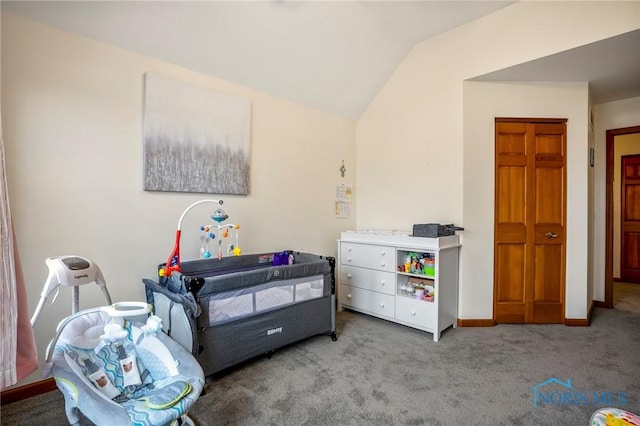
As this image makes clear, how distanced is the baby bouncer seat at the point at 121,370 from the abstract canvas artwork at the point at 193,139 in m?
1.05

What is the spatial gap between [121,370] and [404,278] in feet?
7.94

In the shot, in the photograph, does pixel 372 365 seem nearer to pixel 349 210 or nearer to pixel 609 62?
pixel 349 210

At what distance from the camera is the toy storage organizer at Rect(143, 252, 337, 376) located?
6.39 feet

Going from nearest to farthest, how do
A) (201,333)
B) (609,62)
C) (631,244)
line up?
(201,333)
(609,62)
(631,244)

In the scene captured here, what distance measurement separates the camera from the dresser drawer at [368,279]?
305 cm

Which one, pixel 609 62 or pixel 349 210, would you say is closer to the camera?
pixel 609 62

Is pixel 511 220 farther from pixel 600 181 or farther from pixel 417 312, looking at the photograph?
pixel 600 181

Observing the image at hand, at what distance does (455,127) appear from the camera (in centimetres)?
314

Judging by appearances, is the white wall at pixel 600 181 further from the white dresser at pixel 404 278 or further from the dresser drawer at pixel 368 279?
the dresser drawer at pixel 368 279

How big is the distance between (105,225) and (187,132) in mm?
923

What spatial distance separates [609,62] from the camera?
8.75ft

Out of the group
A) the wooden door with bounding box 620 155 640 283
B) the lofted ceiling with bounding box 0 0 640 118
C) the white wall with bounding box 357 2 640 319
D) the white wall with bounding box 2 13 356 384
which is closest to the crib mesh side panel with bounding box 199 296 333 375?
the white wall with bounding box 2 13 356 384

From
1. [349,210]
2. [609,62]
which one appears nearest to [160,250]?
[349,210]

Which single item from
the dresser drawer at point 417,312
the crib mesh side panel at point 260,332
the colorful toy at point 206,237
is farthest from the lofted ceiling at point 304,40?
the dresser drawer at point 417,312
